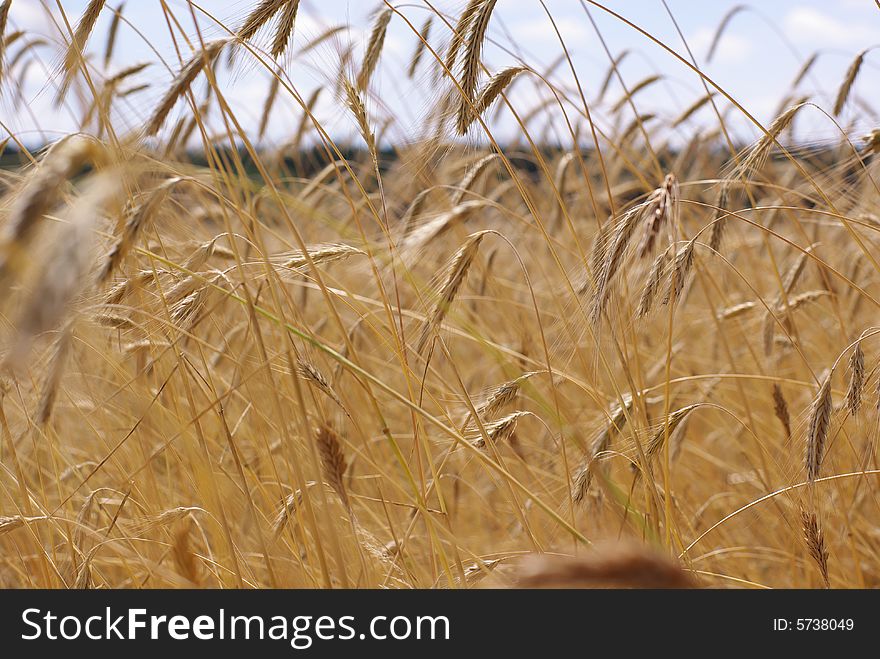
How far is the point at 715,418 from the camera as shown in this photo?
119 inches

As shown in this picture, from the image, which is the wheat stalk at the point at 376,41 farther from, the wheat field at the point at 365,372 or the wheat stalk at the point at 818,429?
the wheat stalk at the point at 818,429

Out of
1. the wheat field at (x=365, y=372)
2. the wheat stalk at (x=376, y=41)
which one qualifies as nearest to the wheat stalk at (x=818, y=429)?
the wheat field at (x=365, y=372)

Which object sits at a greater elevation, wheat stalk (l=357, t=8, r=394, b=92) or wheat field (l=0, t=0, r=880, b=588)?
wheat stalk (l=357, t=8, r=394, b=92)

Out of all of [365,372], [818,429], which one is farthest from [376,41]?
[818,429]

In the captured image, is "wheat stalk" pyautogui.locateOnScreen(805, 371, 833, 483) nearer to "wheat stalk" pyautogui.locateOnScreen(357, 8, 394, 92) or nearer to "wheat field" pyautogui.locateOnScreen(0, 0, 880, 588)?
"wheat field" pyautogui.locateOnScreen(0, 0, 880, 588)

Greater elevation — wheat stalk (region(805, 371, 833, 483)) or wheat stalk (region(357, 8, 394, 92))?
wheat stalk (region(357, 8, 394, 92))

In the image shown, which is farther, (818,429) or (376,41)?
(376,41)

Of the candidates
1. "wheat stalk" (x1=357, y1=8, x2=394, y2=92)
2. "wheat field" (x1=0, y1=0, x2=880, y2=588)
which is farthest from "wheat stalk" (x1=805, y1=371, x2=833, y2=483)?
"wheat stalk" (x1=357, y1=8, x2=394, y2=92)

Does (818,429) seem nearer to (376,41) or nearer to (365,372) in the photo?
(365,372)

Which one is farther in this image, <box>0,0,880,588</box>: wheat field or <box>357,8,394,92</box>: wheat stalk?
<box>357,8,394,92</box>: wheat stalk
